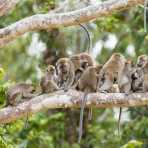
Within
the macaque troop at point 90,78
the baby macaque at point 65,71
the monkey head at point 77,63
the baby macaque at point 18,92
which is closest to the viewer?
the baby macaque at point 18,92

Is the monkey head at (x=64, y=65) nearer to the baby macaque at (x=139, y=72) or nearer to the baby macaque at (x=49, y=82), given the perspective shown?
the baby macaque at (x=49, y=82)

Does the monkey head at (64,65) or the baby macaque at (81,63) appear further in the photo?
the baby macaque at (81,63)

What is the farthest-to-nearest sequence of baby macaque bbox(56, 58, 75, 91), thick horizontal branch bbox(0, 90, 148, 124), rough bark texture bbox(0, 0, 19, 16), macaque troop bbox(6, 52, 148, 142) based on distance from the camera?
baby macaque bbox(56, 58, 75, 91) → macaque troop bbox(6, 52, 148, 142) → rough bark texture bbox(0, 0, 19, 16) → thick horizontal branch bbox(0, 90, 148, 124)

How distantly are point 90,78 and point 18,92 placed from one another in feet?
3.46

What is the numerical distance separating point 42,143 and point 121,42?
9.36 feet

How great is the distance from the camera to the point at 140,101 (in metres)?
9.16

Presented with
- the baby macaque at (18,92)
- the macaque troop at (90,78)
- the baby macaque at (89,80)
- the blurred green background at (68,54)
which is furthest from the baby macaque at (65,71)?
the blurred green background at (68,54)

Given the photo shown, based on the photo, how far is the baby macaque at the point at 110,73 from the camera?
10.3 meters

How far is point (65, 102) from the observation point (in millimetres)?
9039

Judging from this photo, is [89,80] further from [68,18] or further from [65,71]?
[68,18]

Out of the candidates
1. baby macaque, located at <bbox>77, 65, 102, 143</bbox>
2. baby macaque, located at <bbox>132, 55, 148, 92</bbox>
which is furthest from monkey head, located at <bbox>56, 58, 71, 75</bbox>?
baby macaque, located at <bbox>132, 55, 148, 92</bbox>

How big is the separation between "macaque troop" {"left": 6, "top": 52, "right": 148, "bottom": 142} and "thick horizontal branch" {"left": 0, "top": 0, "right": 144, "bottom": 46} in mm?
1030

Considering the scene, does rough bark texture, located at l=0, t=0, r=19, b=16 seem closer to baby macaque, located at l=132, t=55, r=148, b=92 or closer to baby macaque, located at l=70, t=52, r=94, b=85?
baby macaque, located at l=70, t=52, r=94, b=85

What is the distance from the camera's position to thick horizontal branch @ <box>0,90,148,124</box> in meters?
9.05
